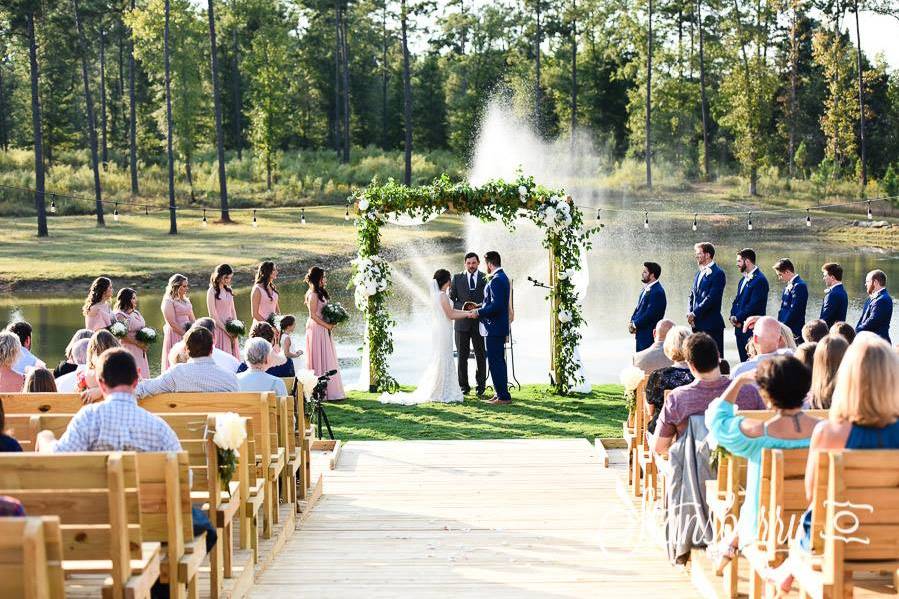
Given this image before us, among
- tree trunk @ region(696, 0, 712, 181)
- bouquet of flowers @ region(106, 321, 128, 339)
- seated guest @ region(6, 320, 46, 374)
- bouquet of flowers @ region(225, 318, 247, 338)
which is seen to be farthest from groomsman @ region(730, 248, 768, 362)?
tree trunk @ region(696, 0, 712, 181)

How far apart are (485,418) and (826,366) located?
6730mm

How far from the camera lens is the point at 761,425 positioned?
5.64 m

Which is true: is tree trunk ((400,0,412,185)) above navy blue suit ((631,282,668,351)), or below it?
above

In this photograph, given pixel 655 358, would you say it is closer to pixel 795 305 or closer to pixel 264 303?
pixel 795 305

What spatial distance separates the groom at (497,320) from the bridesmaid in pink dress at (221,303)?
310 centimetres

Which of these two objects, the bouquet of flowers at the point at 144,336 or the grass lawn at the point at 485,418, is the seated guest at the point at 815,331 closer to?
the grass lawn at the point at 485,418

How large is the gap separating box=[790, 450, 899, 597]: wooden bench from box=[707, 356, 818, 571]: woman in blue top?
686 millimetres

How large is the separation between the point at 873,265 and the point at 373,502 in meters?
30.3

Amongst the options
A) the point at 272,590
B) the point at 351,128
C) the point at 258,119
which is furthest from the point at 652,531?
the point at 351,128

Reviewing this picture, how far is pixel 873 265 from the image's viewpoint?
3572 cm

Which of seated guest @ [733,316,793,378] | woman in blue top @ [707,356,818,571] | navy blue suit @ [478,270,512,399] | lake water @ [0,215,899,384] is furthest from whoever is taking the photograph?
lake water @ [0,215,899,384]

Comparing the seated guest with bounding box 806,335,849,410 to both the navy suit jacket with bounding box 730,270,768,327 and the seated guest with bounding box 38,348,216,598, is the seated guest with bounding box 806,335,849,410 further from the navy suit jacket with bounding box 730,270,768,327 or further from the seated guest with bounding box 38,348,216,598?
the navy suit jacket with bounding box 730,270,768,327

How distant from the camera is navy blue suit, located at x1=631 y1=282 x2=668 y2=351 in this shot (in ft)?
46.1

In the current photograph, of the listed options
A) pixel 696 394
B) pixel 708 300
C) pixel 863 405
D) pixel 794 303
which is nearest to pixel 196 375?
pixel 696 394
